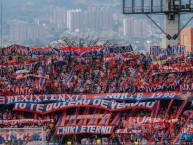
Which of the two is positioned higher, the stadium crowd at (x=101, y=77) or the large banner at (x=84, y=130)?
the stadium crowd at (x=101, y=77)

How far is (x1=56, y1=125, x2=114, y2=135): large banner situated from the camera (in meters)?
39.5

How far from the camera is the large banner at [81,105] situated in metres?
41.4

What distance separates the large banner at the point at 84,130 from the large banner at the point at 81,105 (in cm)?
190

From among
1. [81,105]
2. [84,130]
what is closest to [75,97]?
[81,105]

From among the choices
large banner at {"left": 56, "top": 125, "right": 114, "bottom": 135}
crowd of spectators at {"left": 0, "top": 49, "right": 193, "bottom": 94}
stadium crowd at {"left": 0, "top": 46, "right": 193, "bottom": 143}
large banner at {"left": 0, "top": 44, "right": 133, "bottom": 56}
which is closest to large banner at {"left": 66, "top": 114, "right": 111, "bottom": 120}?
stadium crowd at {"left": 0, "top": 46, "right": 193, "bottom": 143}

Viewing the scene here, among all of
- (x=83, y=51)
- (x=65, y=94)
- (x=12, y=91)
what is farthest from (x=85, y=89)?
(x=83, y=51)

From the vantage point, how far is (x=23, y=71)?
4522 centimetres

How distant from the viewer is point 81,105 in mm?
41562

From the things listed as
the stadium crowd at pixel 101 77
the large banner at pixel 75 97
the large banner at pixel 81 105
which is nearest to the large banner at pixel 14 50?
the stadium crowd at pixel 101 77

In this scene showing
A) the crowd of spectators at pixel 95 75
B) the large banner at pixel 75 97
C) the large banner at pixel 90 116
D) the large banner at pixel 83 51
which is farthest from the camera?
the large banner at pixel 83 51

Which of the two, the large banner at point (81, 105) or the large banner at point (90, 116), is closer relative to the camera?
the large banner at point (90, 116)

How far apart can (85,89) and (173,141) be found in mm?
7618

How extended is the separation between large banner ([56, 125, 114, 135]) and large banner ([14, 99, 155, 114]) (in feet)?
6.24

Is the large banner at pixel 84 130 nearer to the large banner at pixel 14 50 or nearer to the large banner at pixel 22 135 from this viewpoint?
the large banner at pixel 22 135
